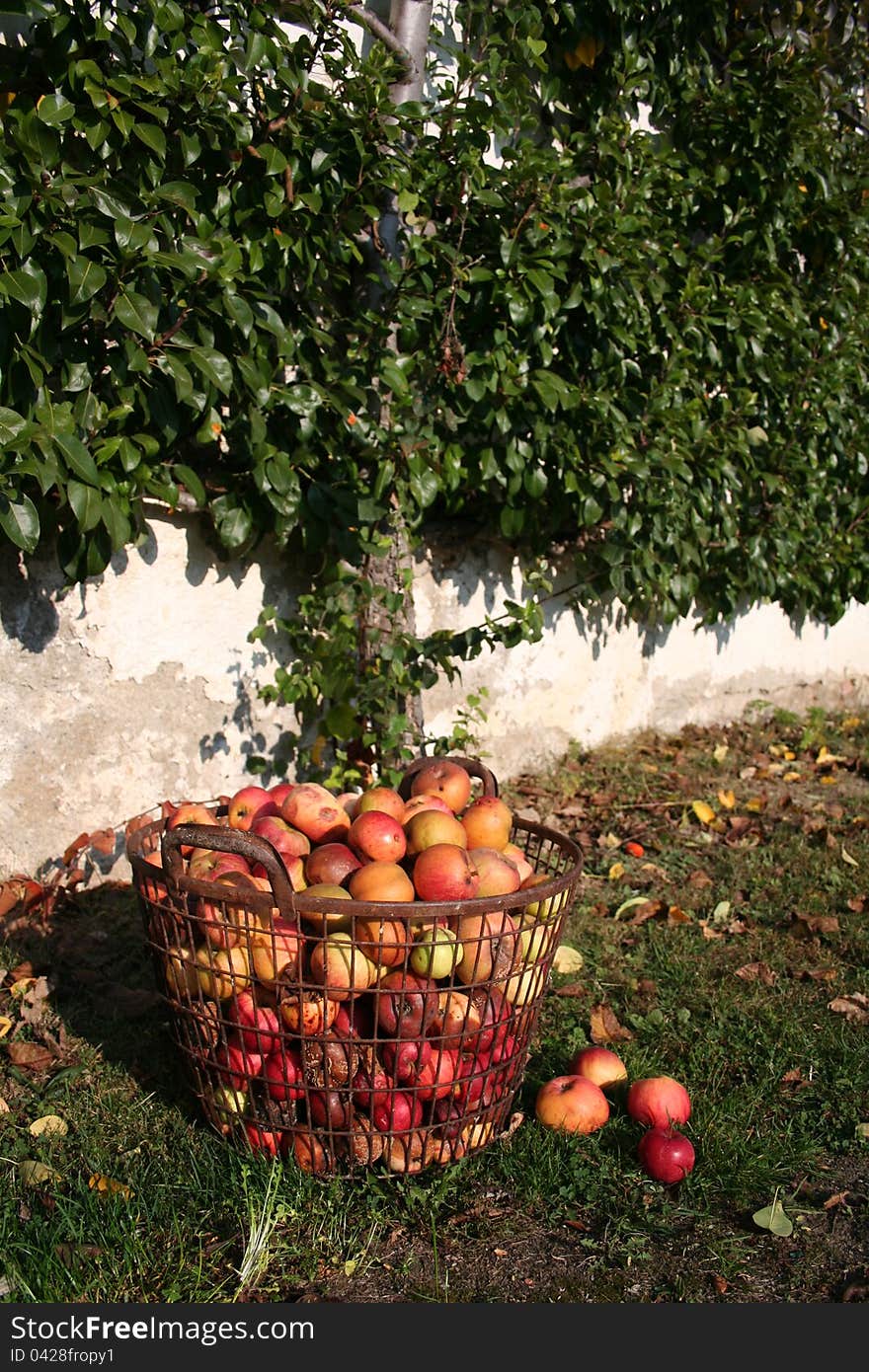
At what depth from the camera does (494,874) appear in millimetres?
2275

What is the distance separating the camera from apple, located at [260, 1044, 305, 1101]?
205cm

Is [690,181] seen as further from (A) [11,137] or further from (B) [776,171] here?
(A) [11,137]

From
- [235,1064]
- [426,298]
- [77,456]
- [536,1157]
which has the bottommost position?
[536,1157]

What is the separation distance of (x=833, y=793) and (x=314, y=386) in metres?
3.24

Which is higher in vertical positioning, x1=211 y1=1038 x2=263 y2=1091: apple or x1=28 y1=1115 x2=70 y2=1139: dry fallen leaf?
x1=211 y1=1038 x2=263 y2=1091: apple

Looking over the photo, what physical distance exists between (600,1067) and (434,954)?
25.9 inches

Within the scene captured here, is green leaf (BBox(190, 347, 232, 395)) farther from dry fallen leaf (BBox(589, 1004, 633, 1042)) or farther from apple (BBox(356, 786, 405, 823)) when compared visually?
dry fallen leaf (BBox(589, 1004, 633, 1042))

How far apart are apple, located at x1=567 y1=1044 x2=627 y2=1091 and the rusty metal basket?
314 mm

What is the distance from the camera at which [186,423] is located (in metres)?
3.22

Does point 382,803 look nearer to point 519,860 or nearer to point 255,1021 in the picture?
point 519,860

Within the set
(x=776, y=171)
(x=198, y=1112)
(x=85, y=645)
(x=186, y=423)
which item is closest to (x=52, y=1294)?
(x=198, y=1112)

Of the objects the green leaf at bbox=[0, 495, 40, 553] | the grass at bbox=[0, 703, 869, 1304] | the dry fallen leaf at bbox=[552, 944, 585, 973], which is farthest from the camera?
the dry fallen leaf at bbox=[552, 944, 585, 973]

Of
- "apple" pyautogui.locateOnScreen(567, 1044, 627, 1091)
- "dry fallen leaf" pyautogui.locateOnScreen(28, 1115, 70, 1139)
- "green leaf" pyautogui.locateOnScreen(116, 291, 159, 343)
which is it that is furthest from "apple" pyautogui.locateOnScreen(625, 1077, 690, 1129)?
"green leaf" pyautogui.locateOnScreen(116, 291, 159, 343)

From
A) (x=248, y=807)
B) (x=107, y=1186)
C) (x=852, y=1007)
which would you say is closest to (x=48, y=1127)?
(x=107, y=1186)
